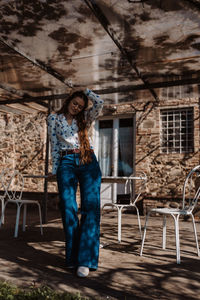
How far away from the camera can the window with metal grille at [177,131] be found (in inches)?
304

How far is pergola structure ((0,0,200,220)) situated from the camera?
3029mm

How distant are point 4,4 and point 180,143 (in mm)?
5887

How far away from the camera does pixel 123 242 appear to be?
12.3 feet

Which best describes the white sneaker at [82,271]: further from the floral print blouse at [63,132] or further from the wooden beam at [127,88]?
the wooden beam at [127,88]

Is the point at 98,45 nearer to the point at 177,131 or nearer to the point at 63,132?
the point at 63,132

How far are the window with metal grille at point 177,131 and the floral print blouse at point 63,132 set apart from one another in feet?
18.1

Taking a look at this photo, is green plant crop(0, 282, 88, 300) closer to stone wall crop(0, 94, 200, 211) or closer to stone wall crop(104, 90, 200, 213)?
stone wall crop(0, 94, 200, 211)

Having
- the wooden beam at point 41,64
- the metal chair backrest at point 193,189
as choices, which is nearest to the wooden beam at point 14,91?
the wooden beam at point 41,64

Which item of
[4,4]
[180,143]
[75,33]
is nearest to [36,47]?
[75,33]

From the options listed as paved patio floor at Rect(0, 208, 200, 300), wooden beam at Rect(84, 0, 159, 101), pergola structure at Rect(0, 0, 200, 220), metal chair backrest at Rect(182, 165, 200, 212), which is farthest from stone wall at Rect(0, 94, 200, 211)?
paved patio floor at Rect(0, 208, 200, 300)

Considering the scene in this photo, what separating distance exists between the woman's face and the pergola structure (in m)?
1.07

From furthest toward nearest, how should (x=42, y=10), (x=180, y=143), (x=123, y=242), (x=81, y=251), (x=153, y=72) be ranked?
(x=180, y=143)
(x=153, y=72)
(x=123, y=242)
(x=42, y=10)
(x=81, y=251)

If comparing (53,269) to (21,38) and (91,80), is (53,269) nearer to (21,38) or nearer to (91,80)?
(21,38)

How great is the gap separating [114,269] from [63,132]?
1304mm
